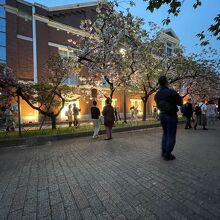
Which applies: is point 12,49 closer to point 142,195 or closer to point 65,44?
point 65,44

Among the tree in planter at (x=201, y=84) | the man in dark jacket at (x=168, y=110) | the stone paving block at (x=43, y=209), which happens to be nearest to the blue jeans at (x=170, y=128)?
the man in dark jacket at (x=168, y=110)

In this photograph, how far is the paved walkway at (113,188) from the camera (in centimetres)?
284

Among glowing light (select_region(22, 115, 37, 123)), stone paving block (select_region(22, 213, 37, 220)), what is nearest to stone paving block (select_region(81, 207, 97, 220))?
stone paving block (select_region(22, 213, 37, 220))

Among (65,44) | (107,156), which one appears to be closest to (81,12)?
(65,44)

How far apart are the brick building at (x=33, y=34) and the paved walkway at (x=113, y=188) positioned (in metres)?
18.3

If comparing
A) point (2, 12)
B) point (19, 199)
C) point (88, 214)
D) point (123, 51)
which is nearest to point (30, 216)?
point (19, 199)

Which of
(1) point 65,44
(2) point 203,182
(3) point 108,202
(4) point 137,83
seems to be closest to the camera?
(3) point 108,202

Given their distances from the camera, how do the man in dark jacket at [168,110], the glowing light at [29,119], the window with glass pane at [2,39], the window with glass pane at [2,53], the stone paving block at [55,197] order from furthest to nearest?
the glowing light at [29,119] → the window with glass pane at [2,39] → the window with glass pane at [2,53] → the man in dark jacket at [168,110] → the stone paving block at [55,197]

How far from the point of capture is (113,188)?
3643 millimetres

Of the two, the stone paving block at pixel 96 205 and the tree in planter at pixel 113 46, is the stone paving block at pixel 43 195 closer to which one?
the stone paving block at pixel 96 205

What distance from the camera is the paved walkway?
2842mm

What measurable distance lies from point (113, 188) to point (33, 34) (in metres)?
24.0

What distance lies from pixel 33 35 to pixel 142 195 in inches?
959

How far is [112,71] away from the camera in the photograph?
1380 centimetres
